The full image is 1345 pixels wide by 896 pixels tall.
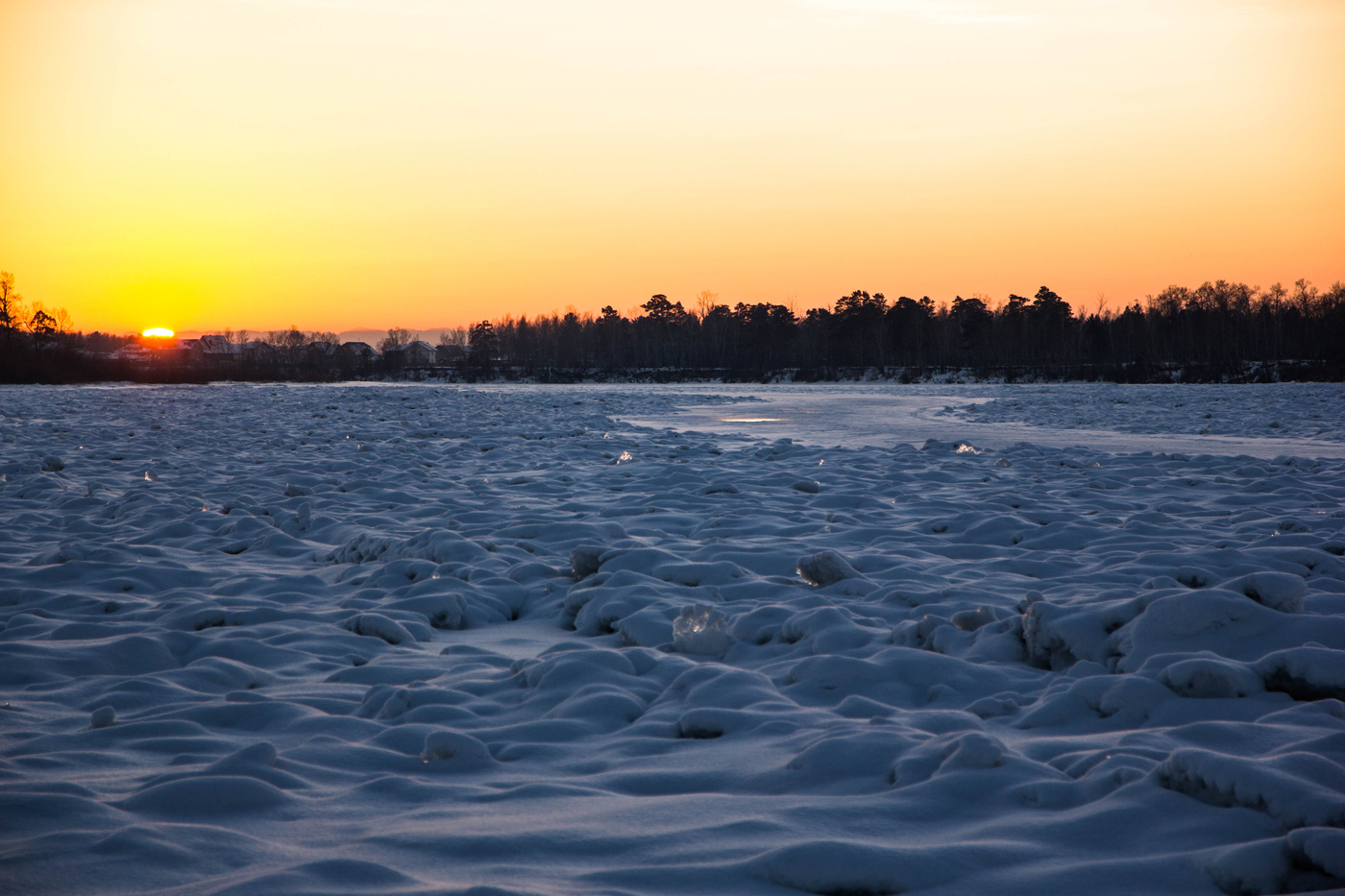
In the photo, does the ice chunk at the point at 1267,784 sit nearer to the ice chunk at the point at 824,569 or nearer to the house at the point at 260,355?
the ice chunk at the point at 824,569

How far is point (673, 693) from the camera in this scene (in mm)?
3260

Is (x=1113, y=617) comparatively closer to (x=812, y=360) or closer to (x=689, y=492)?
(x=689, y=492)

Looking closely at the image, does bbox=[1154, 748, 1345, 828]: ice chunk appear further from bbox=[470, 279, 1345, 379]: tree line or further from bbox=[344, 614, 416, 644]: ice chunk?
bbox=[470, 279, 1345, 379]: tree line

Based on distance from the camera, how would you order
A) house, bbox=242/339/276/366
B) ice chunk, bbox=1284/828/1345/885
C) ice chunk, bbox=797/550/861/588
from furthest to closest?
house, bbox=242/339/276/366, ice chunk, bbox=797/550/861/588, ice chunk, bbox=1284/828/1345/885

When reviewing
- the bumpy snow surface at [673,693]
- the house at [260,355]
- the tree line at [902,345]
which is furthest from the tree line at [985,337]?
the bumpy snow surface at [673,693]

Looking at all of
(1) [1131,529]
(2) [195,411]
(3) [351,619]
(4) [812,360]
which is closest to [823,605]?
(3) [351,619]

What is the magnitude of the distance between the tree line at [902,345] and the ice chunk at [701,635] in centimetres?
4321

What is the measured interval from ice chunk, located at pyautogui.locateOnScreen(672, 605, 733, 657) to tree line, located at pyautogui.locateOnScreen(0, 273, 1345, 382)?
43.2 metres

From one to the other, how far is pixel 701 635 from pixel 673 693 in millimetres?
549

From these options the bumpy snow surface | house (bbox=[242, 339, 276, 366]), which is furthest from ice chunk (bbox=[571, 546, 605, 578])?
house (bbox=[242, 339, 276, 366])

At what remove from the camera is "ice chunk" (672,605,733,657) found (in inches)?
149

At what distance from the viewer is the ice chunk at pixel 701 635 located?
3.78 m

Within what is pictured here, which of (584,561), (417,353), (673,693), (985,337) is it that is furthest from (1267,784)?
(417,353)

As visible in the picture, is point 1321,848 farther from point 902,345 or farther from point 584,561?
point 902,345
